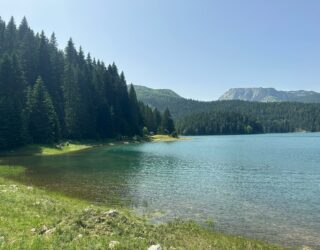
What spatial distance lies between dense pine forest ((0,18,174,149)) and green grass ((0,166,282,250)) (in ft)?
217

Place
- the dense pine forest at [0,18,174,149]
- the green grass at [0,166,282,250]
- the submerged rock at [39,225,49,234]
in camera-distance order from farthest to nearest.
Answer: the dense pine forest at [0,18,174,149]
the submerged rock at [39,225,49,234]
the green grass at [0,166,282,250]

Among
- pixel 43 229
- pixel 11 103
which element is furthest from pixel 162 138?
pixel 43 229

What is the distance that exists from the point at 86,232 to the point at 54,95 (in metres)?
107

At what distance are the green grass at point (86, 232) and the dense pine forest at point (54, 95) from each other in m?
66.2

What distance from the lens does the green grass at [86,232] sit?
15.4 m

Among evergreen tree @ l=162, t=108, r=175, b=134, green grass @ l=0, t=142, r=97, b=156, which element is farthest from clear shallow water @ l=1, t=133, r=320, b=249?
evergreen tree @ l=162, t=108, r=175, b=134

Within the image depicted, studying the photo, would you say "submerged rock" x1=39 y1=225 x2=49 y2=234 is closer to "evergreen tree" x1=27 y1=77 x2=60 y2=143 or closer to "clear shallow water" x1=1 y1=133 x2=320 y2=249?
"clear shallow water" x1=1 y1=133 x2=320 y2=249

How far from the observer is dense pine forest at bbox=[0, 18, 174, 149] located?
9167 centimetres

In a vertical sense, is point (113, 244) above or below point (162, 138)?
below

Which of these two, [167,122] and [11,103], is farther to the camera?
[167,122]

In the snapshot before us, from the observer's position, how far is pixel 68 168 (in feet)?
186

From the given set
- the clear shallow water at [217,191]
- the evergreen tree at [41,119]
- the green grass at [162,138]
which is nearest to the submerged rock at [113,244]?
the clear shallow water at [217,191]

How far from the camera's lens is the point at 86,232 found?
17406 mm

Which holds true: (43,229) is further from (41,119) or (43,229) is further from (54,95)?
(54,95)
